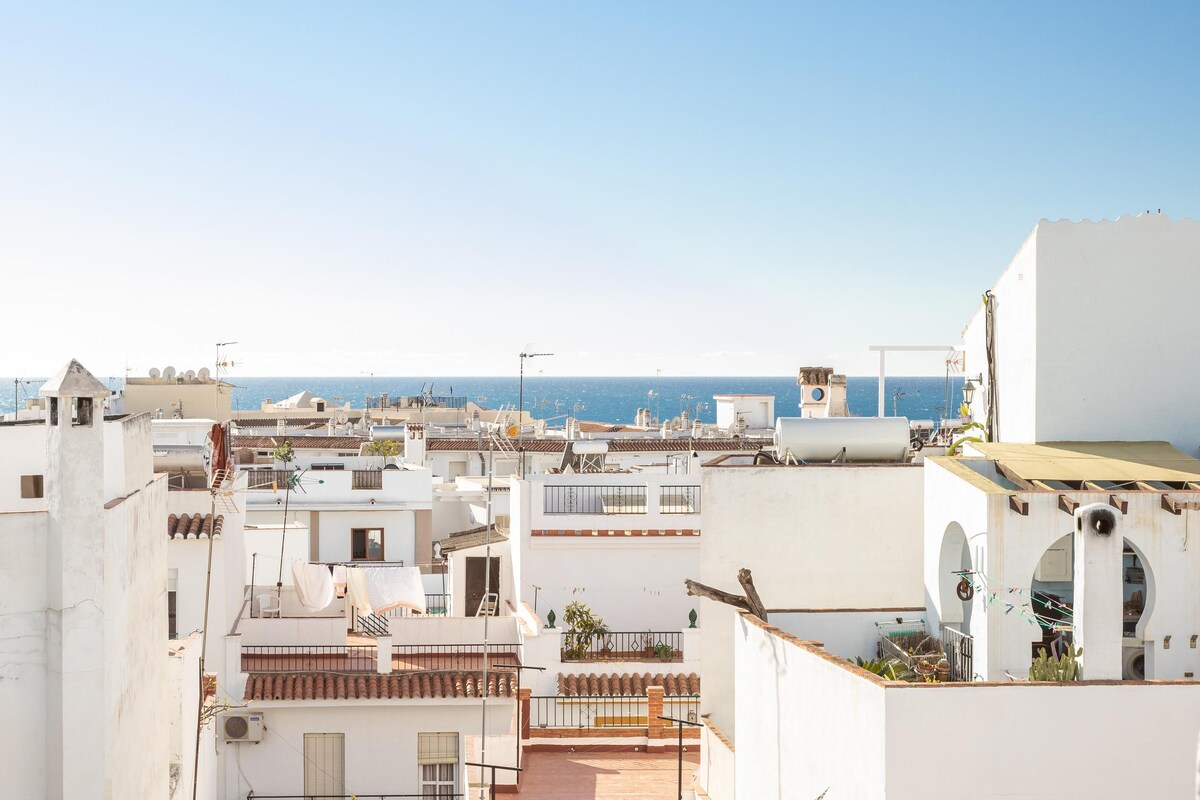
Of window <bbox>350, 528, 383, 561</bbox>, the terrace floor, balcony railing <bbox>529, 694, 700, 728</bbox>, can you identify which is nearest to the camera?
the terrace floor

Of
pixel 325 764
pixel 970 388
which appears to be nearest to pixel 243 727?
pixel 325 764

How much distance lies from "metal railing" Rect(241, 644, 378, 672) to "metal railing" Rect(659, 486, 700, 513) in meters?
7.47

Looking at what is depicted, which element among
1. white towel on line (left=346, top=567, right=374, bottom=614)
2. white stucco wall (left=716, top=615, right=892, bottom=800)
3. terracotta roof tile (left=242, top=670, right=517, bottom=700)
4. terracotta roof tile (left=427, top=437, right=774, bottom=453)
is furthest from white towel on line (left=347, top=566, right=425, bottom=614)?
terracotta roof tile (left=427, top=437, right=774, bottom=453)

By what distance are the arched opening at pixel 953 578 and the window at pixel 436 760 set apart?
10.7 metres

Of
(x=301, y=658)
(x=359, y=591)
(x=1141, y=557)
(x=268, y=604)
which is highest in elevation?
(x=1141, y=557)

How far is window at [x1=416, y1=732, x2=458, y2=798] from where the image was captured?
22516 millimetres

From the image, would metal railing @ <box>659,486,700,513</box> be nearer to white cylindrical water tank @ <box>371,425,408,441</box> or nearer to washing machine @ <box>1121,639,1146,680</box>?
washing machine @ <box>1121,639,1146,680</box>

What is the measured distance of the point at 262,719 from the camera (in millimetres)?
22109

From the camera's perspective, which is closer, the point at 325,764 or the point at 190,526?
the point at 190,526

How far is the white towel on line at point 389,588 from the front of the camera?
2558 centimetres

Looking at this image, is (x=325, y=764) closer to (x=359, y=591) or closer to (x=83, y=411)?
(x=359, y=591)

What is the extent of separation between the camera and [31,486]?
14367 millimetres

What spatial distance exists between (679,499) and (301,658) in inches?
360

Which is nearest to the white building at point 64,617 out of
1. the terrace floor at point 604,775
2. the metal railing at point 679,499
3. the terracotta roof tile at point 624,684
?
the terrace floor at point 604,775
